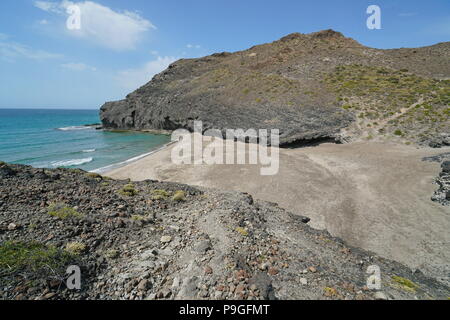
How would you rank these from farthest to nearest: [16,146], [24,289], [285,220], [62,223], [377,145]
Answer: [16,146], [377,145], [285,220], [62,223], [24,289]

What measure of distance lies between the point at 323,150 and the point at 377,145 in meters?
5.57

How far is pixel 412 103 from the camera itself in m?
29.2

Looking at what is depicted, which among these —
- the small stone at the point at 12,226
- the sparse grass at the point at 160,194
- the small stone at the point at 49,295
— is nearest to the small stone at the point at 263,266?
the small stone at the point at 49,295

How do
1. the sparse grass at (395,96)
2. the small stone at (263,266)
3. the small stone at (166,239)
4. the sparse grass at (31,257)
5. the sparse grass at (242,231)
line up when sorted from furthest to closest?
the sparse grass at (395,96) → the sparse grass at (242,231) → the small stone at (166,239) → the small stone at (263,266) → the sparse grass at (31,257)

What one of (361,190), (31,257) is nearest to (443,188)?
(361,190)

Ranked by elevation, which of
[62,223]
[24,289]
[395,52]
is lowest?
[24,289]

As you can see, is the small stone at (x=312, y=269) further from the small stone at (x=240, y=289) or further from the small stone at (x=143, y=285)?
the small stone at (x=143, y=285)

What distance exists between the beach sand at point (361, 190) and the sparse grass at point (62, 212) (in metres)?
10.9

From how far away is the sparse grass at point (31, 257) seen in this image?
473 cm

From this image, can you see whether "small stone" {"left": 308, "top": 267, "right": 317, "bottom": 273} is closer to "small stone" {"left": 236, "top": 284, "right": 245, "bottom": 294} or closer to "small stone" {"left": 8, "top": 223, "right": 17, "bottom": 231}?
"small stone" {"left": 236, "top": 284, "right": 245, "bottom": 294}

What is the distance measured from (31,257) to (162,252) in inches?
119

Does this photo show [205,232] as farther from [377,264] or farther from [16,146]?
[16,146]

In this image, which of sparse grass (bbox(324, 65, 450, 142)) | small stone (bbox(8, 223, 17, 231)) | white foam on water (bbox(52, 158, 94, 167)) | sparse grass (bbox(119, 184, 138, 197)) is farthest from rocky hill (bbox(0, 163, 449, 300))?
sparse grass (bbox(324, 65, 450, 142))
